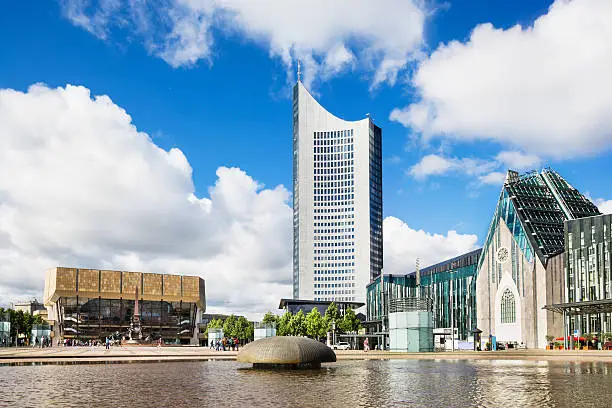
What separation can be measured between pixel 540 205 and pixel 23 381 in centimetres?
10249

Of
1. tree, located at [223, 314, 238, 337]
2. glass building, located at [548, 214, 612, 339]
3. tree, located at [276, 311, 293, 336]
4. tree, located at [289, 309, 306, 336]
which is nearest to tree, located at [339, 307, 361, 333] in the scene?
tree, located at [289, 309, 306, 336]

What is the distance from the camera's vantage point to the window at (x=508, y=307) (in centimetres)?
11138

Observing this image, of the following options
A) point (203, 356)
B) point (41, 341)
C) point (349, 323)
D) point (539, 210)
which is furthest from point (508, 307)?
point (41, 341)

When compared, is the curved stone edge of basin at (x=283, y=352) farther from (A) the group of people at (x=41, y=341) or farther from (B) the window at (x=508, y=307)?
(A) the group of people at (x=41, y=341)

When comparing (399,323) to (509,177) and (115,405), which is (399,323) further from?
(509,177)

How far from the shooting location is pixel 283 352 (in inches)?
1428

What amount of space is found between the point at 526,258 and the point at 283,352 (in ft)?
265

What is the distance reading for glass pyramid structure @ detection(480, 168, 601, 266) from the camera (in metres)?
108

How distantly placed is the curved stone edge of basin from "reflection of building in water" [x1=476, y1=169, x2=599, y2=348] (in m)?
74.1

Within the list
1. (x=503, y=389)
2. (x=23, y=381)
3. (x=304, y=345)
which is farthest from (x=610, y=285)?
(x=23, y=381)

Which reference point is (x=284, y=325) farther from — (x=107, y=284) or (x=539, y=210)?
(x=107, y=284)

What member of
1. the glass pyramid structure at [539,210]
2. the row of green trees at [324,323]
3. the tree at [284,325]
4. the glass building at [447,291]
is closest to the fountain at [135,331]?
the row of green trees at [324,323]

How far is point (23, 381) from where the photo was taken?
27719 millimetres

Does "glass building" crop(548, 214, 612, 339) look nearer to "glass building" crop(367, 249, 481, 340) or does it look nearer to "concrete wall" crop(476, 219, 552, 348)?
"concrete wall" crop(476, 219, 552, 348)
